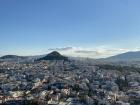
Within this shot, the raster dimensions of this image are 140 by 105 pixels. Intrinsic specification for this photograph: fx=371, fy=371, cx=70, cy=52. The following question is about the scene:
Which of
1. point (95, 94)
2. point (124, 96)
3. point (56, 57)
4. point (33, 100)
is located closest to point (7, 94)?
point (33, 100)

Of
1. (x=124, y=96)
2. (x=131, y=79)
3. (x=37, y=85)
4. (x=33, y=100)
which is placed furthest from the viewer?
(x=131, y=79)

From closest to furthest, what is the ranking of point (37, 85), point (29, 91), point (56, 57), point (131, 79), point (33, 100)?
1. point (33, 100)
2. point (29, 91)
3. point (37, 85)
4. point (131, 79)
5. point (56, 57)

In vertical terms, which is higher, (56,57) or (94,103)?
(56,57)

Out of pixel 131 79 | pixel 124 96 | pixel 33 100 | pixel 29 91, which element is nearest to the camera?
pixel 33 100

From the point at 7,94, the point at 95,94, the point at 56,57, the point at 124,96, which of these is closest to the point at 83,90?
the point at 95,94

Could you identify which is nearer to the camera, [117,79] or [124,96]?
[124,96]

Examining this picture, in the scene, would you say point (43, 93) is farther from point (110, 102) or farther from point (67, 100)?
point (110, 102)

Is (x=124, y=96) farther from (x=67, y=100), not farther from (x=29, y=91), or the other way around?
(x=29, y=91)

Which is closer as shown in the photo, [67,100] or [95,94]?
[67,100]

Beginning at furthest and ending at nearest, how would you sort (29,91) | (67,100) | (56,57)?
(56,57)
(29,91)
(67,100)
